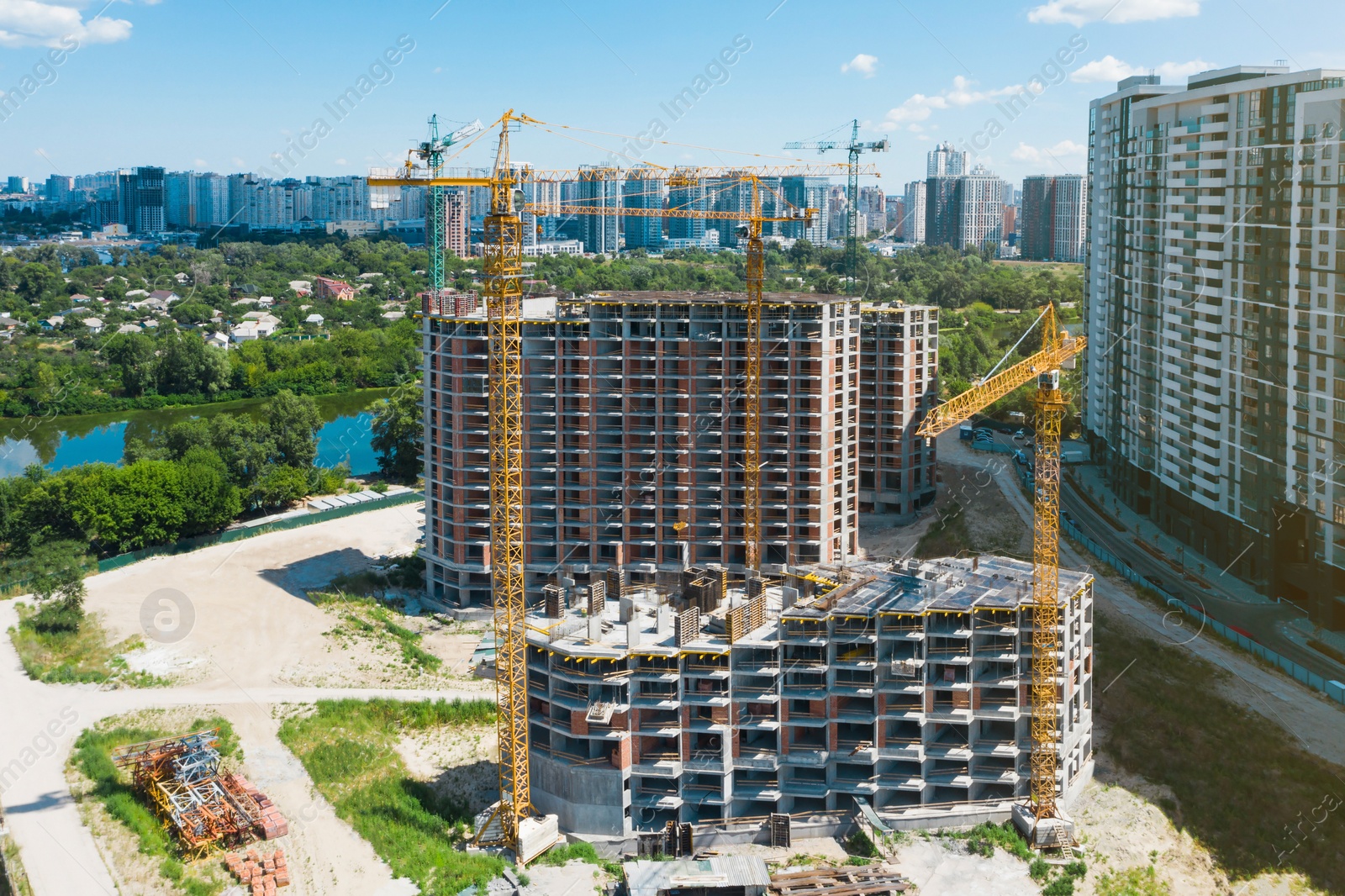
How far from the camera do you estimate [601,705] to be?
77.6 ft

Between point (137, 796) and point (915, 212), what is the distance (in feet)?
357

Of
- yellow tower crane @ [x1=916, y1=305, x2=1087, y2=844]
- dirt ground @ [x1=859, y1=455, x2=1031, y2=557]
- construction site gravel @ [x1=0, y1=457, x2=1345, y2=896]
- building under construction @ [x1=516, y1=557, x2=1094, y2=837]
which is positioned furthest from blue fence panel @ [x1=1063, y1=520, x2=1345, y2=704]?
yellow tower crane @ [x1=916, y1=305, x2=1087, y2=844]

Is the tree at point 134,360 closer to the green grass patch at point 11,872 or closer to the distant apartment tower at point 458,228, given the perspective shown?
the distant apartment tower at point 458,228

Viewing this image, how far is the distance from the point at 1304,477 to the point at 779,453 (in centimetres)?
1460

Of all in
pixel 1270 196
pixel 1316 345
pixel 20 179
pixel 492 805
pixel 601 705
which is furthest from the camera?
pixel 20 179

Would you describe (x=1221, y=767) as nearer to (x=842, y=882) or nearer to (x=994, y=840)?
(x=994, y=840)

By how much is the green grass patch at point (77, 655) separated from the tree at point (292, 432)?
17.3 meters

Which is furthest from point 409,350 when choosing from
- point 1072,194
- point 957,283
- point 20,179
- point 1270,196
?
point 20,179

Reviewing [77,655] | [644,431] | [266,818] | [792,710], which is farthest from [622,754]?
[77,655]

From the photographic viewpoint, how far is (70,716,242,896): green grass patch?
22812mm

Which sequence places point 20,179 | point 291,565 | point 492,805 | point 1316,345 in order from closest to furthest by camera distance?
point 492,805
point 1316,345
point 291,565
point 20,179

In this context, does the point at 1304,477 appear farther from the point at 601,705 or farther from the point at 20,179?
the point at 20,179

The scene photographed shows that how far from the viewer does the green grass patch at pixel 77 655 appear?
31.9 m

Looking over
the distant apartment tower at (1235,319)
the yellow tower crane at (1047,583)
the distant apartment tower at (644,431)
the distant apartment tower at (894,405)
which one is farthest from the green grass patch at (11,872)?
the distant apartment tower at (1235,319)
